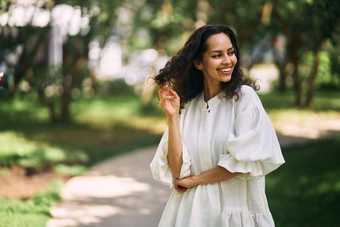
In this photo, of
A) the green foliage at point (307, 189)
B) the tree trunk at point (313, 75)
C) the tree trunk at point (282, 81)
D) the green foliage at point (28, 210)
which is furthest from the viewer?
the tree trunk at point (282, 81)

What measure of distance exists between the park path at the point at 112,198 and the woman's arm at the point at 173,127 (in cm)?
249

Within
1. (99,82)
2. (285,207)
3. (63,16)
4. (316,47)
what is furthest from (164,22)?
(285,207)

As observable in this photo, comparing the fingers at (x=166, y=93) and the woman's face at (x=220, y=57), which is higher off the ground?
the woman's face at (x=220, y=57)

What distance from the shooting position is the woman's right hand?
260cm

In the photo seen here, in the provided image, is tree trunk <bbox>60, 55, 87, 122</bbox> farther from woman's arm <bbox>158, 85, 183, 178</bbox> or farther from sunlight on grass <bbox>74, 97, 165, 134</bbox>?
woman's arm <bbox>158, 85, 183, 178</bbox>

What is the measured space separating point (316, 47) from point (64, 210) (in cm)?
994

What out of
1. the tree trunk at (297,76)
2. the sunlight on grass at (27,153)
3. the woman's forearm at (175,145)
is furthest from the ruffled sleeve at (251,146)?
the tree trunk at (297,76)

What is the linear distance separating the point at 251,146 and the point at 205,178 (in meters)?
0.34

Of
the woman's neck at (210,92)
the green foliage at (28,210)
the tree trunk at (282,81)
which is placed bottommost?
the tree trunk at (282,81)

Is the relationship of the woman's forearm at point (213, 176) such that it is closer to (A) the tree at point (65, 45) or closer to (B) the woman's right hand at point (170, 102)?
(B) the woman's right hand at point (170, 102)

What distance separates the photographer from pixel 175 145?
2.58m

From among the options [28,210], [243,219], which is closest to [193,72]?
[243,219]

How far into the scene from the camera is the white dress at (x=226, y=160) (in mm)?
2393

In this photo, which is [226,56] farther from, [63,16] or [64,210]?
[63,16]
